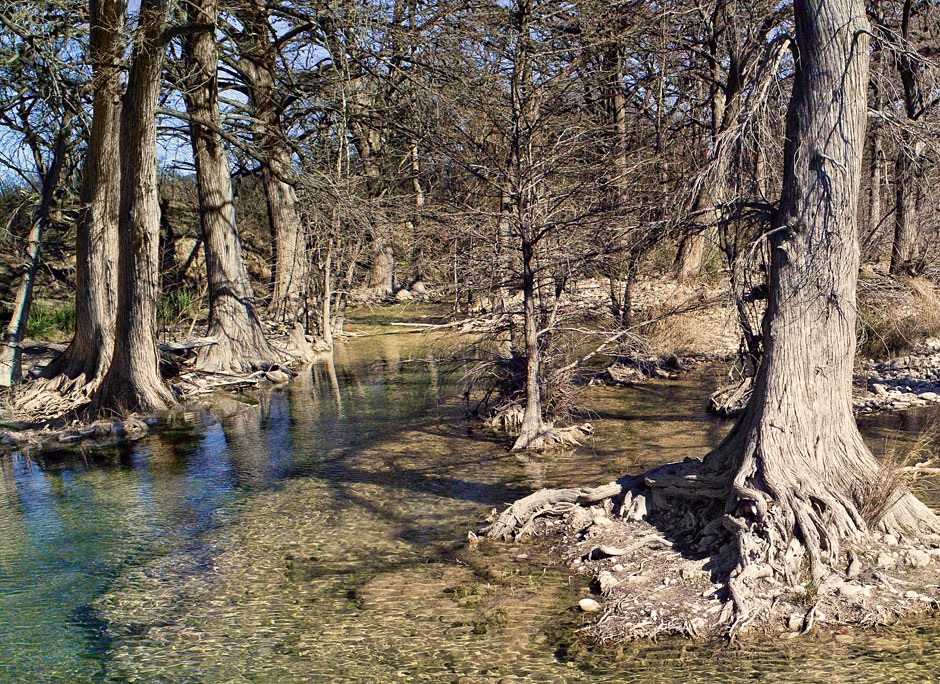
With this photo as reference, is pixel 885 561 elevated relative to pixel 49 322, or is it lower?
lower

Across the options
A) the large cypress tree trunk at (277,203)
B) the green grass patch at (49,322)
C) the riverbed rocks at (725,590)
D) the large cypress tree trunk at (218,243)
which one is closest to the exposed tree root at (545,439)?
the riverbed rocks at (725,590)

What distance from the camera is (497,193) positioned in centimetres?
1137

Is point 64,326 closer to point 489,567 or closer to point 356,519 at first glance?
point 356,519

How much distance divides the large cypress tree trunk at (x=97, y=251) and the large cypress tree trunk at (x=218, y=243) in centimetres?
282

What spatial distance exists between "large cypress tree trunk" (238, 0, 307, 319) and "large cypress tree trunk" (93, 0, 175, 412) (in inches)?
160

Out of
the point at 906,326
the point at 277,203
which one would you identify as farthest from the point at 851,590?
the point at 277,203

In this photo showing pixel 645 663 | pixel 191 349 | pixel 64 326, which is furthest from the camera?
pixel 64 326

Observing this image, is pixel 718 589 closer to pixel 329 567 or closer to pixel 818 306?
pixel 818 306

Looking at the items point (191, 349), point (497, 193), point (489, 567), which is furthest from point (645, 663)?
point (191, 349)

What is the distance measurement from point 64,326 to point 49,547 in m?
13.3

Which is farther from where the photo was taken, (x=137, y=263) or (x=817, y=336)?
(x=137, y=263)

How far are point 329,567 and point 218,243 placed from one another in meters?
12.5

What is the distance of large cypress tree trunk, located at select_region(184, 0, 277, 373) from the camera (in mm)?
18156

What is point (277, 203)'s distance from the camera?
2136 cm
